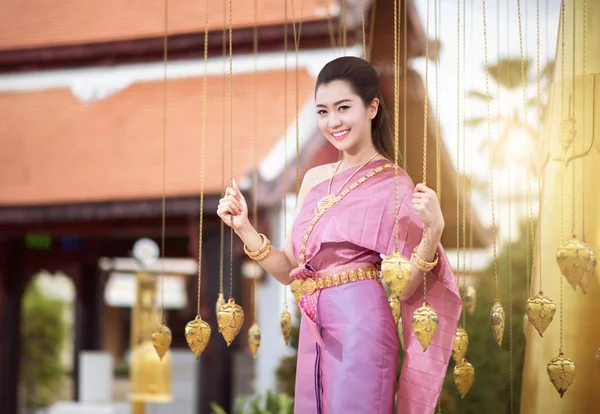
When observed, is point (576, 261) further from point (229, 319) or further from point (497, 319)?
point (229, 319)

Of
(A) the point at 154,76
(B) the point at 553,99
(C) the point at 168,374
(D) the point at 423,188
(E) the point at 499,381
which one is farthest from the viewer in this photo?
(A) the point at 154,76

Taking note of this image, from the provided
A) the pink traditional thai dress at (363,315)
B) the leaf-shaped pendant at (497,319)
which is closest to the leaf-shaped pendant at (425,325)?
the pink traditional thai dress at (363,315)

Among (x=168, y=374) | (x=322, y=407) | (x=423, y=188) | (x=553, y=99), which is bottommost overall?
(x=168, y=374)

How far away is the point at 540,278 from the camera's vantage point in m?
2.66

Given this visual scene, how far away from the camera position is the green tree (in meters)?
13.3

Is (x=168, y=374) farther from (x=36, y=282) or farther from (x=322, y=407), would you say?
(x=36, y=282)

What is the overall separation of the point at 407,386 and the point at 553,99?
1.06 metres

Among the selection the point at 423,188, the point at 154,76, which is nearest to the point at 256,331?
the point at 423,188

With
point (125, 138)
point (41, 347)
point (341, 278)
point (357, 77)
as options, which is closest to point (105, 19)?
point (125, 138)

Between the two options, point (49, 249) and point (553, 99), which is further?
point (49, 249)

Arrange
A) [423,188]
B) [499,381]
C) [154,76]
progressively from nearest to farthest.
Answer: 1. [423,188]
2. [499,381]
3. [154,76]

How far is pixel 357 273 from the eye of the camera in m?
2.30

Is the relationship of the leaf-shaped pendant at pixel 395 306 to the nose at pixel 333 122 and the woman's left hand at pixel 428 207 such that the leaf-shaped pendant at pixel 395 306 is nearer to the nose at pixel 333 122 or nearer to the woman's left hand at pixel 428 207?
the woman's left hand at pixel 428 207

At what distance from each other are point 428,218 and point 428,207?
27 mm
